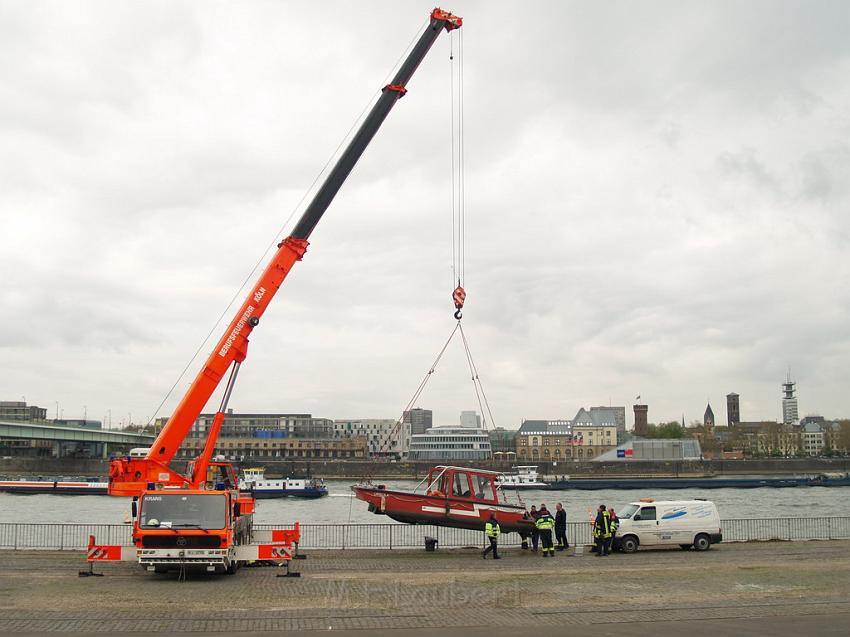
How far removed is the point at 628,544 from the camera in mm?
26719

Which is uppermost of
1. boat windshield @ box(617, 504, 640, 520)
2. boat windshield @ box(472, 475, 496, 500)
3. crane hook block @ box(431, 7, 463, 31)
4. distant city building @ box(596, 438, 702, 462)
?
crane hook block @ box(431, 7, 463, 31)

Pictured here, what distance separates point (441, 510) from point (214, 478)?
7078mm

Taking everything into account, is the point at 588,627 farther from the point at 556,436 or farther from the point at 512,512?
the point at 556,436

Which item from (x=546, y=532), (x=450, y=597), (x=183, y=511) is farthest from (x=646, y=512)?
(x=183, y=511)

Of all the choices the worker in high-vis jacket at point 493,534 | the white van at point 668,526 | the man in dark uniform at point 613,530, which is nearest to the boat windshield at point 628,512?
the white van at point 668,526

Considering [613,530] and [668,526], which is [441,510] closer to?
[613,530]

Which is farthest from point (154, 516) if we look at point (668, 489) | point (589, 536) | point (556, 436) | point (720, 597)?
point (556, 436)

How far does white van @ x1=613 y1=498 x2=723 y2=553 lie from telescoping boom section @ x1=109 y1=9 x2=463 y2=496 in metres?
13.3

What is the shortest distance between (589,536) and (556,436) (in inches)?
5979

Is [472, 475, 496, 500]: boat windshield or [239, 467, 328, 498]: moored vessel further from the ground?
[472, 475, 496, 500]: boat windshield

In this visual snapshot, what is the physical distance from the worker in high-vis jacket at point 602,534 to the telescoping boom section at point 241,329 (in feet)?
39.1

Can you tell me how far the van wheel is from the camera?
26672 millimetres

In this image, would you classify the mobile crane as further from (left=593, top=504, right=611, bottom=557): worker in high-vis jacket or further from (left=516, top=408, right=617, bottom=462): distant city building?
(left=516, top=408, right=617, bottom=462): distant city building

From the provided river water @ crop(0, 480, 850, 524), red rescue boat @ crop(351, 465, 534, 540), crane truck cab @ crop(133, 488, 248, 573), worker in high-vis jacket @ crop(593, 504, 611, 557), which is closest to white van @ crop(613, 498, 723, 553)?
worker in high-vis jacket @ crop(593, 504, 611, 557)
